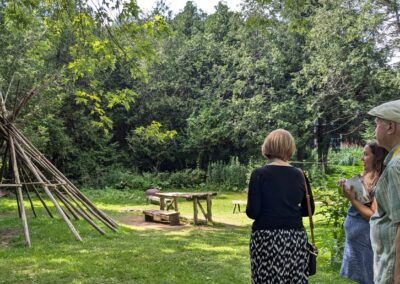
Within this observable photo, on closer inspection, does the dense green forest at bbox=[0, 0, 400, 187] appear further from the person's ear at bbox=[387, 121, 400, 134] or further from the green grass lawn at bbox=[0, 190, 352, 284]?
the person's ear at bbox=[387, 121, 400, 134]

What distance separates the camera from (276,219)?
3059 millimetres

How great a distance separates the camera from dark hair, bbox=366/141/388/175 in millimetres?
3191

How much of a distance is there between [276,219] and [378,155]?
94cm

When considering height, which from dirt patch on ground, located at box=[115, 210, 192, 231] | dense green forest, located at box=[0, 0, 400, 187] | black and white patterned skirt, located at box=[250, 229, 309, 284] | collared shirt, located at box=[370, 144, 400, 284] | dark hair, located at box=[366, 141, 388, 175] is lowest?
dirt patch on ground, located at box=[115, 210, 192, 231]

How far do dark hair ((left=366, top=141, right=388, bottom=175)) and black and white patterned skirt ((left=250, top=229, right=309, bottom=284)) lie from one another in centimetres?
78

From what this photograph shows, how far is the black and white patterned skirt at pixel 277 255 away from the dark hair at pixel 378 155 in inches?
30.9

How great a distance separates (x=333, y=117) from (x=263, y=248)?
1843cm

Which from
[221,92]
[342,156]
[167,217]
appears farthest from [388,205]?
[221,92]

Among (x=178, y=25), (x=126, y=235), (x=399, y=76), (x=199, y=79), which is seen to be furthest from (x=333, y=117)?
(x=126, y=235)

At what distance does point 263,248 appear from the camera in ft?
10.1

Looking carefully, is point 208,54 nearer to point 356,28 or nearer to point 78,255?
point 356,28

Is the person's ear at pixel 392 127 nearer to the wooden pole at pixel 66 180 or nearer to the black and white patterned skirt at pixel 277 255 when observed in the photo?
the black and white patterned skirt at pixel 277 255

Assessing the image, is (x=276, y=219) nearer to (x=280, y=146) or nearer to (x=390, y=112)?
(x=280, y=146)

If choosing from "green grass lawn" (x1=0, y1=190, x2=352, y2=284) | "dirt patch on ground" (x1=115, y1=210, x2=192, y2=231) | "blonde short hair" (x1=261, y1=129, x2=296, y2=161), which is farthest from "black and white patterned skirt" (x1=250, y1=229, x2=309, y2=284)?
"dirt patch on ground" (x1=115, y1=210, x2=192, y2=231)
